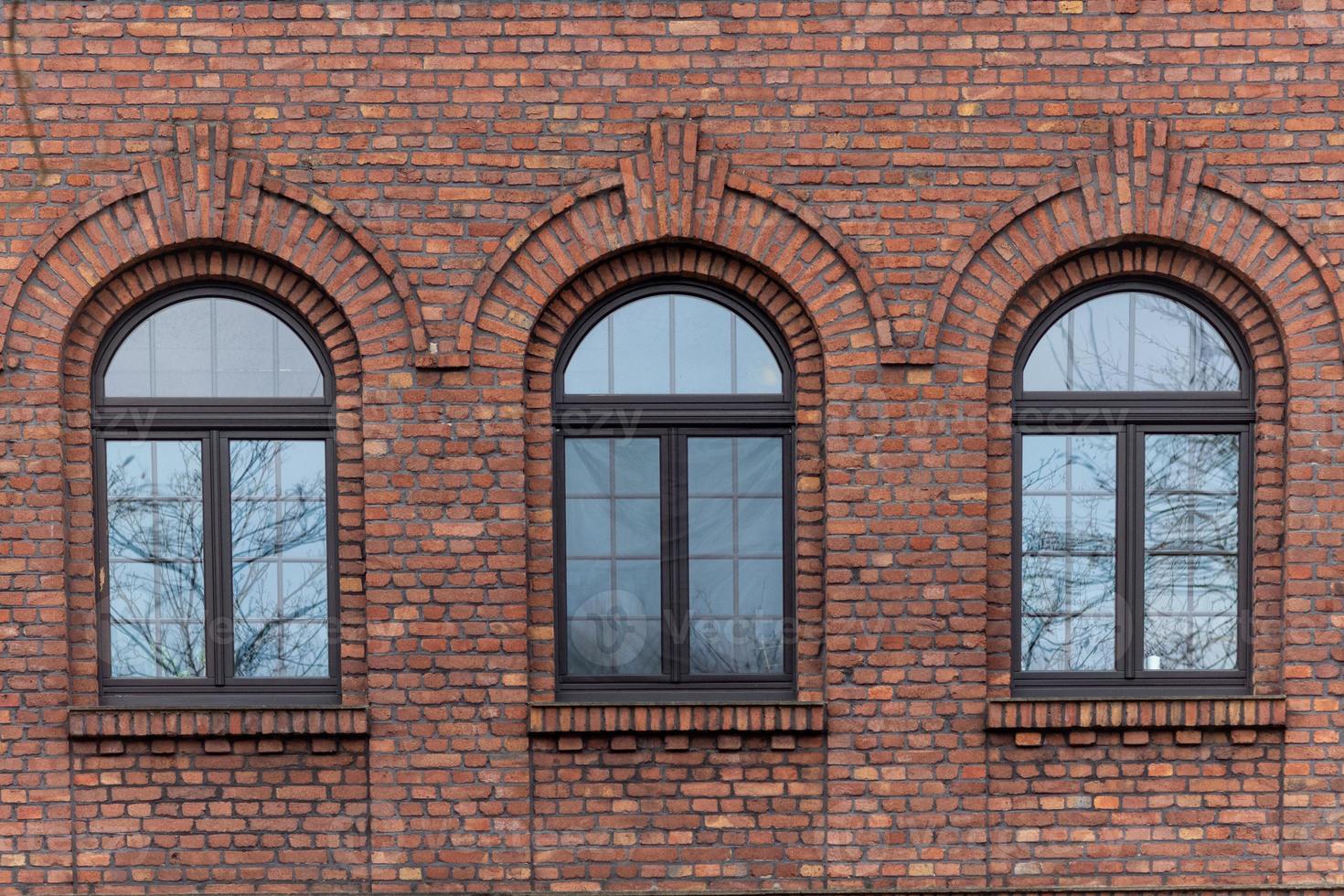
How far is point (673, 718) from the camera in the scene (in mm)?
5301

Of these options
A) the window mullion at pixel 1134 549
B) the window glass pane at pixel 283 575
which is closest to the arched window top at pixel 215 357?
the window glass pane at pixel 283 575

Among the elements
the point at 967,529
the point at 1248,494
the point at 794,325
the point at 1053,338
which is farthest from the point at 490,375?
the point at 1248,494

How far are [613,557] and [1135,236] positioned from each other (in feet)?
9.68

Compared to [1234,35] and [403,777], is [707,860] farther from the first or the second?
[1234,35]

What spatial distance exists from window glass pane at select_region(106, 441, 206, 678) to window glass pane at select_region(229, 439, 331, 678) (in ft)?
0.67

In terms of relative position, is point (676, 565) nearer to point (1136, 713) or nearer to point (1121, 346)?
point (1136, 713)

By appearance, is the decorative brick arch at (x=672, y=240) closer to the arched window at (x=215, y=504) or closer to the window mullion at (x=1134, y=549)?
the arched window at (x=215, y=504)

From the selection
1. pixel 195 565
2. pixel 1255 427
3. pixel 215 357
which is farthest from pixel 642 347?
pixel 1255 427

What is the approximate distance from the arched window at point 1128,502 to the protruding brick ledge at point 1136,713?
0.72 feet

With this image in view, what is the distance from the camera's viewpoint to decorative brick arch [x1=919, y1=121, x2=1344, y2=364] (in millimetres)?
5211

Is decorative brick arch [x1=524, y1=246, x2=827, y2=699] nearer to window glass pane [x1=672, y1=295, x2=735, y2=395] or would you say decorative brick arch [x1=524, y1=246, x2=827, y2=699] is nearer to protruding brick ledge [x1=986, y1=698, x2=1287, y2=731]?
window glass pane [x1=672, y1=295, x2=735, y2=395]

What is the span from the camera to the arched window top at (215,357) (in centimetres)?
547

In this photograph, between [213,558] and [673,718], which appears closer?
[673,718]

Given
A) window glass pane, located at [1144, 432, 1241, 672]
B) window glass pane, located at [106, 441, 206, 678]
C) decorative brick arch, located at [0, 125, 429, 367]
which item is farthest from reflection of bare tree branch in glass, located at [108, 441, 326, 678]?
window glass pane, located at [1144, 432, 1241, 672]
